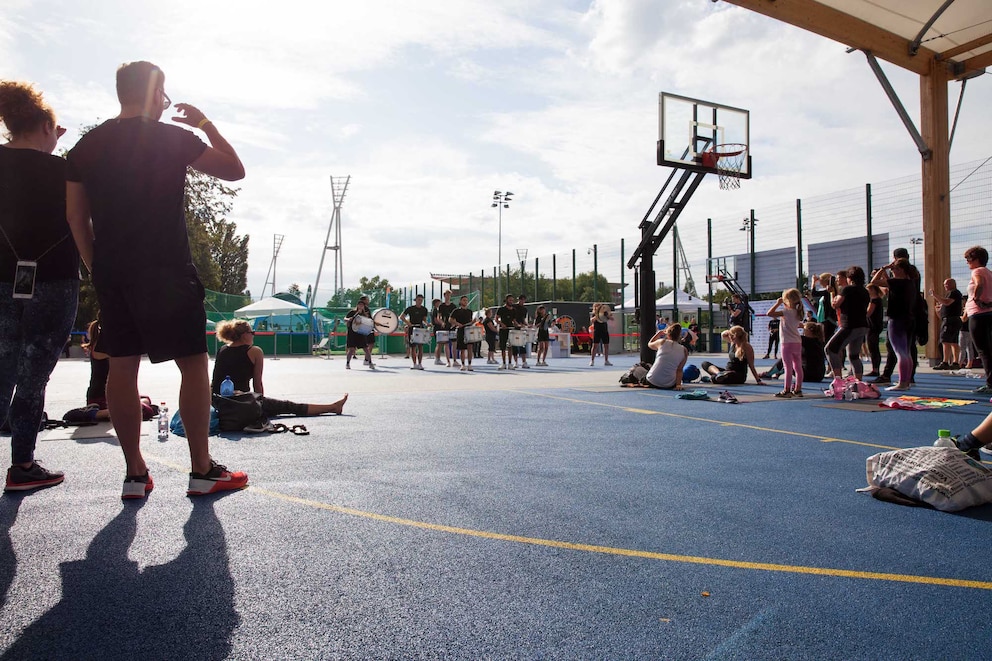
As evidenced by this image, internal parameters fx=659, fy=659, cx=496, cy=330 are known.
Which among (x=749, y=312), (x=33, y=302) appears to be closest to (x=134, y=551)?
(x=33, y=302)

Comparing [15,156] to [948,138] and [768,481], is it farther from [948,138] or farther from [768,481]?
[948,138]

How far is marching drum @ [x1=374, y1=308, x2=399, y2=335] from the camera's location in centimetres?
1971

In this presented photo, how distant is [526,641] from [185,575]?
1.20 meters

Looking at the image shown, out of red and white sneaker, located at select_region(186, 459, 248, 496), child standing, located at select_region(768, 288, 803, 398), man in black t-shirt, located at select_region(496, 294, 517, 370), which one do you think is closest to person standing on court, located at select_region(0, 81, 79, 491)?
red and white sneaker, located at select_region(186, 459, 248, 496)

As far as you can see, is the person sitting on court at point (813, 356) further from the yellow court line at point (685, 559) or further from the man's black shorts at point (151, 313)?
the man's black shorts at point (151, 313)

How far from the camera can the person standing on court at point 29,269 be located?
124 inches

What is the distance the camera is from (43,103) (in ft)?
11.0

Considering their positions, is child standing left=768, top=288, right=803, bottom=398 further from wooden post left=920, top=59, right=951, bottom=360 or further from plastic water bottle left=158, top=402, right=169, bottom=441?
plastic water bottle left=158, top=402, right=169, bottom=441

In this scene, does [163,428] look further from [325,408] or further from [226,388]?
[325,408]

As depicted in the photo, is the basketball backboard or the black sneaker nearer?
the black sneaker

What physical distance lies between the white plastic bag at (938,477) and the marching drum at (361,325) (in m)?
14.1

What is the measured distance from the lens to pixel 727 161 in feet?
45.1

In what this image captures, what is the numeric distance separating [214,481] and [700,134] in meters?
12.7

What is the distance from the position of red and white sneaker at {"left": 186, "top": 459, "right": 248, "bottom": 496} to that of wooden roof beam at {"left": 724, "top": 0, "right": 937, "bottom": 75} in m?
10.8
